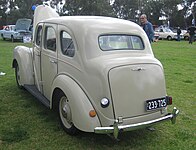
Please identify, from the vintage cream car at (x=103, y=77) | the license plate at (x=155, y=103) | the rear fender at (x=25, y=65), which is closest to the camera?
the vintage cream car at (x=103, y=77)

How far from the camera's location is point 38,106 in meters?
Result: 5.63

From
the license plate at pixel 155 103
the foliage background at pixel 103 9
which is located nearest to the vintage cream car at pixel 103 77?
the license plate at pixel 155 103

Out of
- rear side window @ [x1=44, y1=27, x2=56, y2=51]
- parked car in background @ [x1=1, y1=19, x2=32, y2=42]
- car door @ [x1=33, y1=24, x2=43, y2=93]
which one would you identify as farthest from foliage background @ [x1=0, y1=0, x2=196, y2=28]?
rear side window @ [x1=44, y1=27, x2=56, y2=51]

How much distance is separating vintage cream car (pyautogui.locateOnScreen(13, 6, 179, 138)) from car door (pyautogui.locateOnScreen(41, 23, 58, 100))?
12 mm

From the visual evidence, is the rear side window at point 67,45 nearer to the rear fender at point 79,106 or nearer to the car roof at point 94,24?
the car roof at point 94,24

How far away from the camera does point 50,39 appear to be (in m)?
5.02

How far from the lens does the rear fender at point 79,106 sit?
3.68m

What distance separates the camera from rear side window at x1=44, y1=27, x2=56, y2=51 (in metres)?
4.85

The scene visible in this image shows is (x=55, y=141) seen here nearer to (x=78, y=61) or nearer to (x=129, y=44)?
(x=78, y=61)

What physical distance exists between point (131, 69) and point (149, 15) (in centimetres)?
6392

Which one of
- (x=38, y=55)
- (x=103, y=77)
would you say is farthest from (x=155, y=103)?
(x=38, y=55)

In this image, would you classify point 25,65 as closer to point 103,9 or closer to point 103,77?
point 103,77

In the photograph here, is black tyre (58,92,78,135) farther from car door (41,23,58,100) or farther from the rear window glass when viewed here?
the rear window glass

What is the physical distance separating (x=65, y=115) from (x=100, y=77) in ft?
3.28
